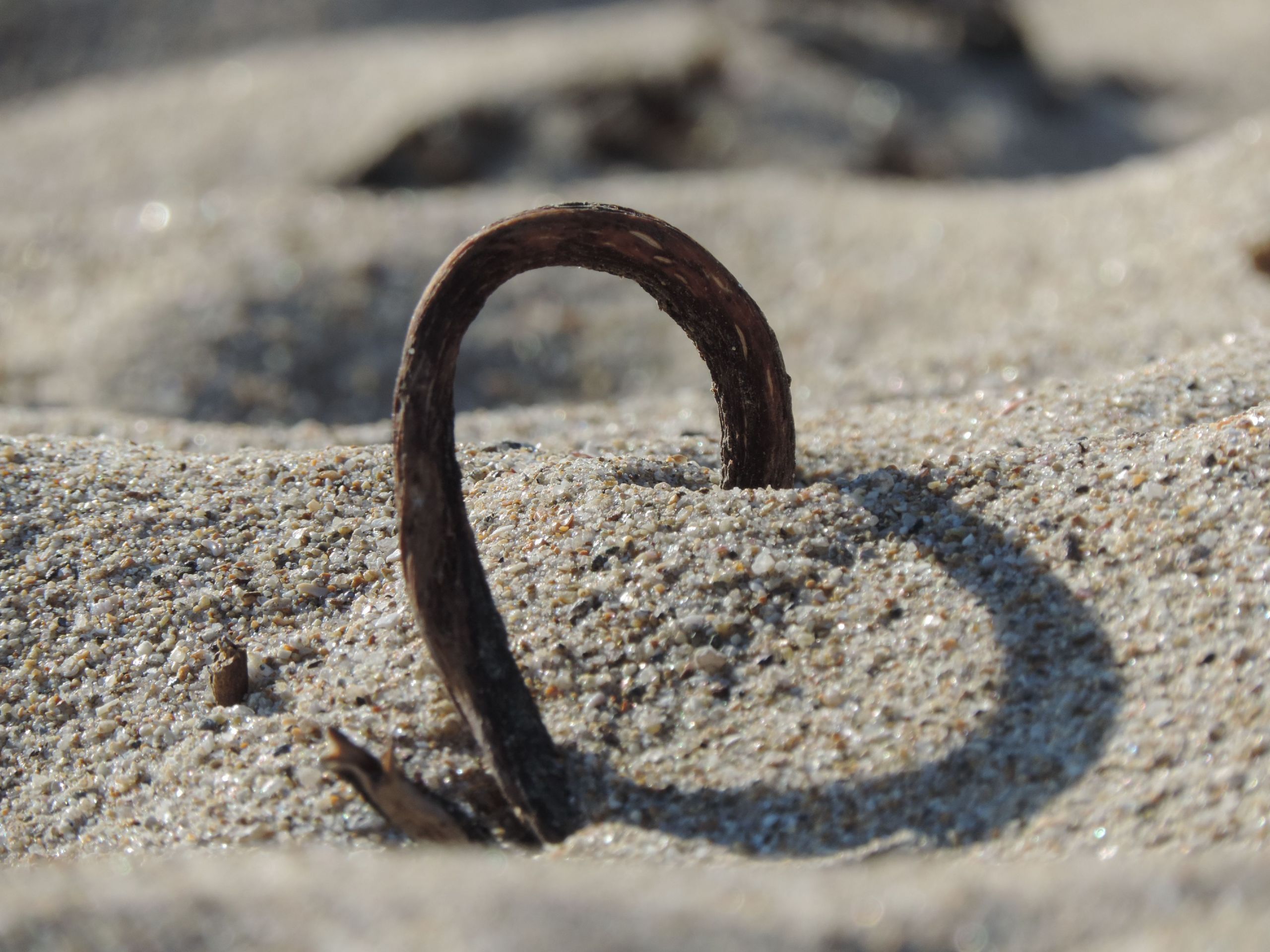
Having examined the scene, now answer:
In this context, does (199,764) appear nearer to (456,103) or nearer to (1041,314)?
(1041,314)

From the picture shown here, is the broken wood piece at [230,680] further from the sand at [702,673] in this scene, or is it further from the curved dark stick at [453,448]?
the curved dark stick at [453,448]

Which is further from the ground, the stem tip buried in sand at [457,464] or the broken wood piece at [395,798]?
the stem tip buried in sand at [457,464]

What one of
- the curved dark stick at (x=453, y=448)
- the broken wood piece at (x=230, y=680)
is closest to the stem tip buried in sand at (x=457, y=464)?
the curved dark stick at (x=453, y=448)

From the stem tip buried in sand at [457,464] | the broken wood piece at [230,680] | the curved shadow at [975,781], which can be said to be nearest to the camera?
the curved shadow at [975,781]

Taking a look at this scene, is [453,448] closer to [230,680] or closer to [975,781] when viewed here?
[230,680]

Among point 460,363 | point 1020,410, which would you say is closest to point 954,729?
point 1020,410

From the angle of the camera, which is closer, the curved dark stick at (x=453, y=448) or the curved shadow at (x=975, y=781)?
the curved shadow at (x=975, y=781)

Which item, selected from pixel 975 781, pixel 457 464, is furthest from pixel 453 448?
pixel 975 781
